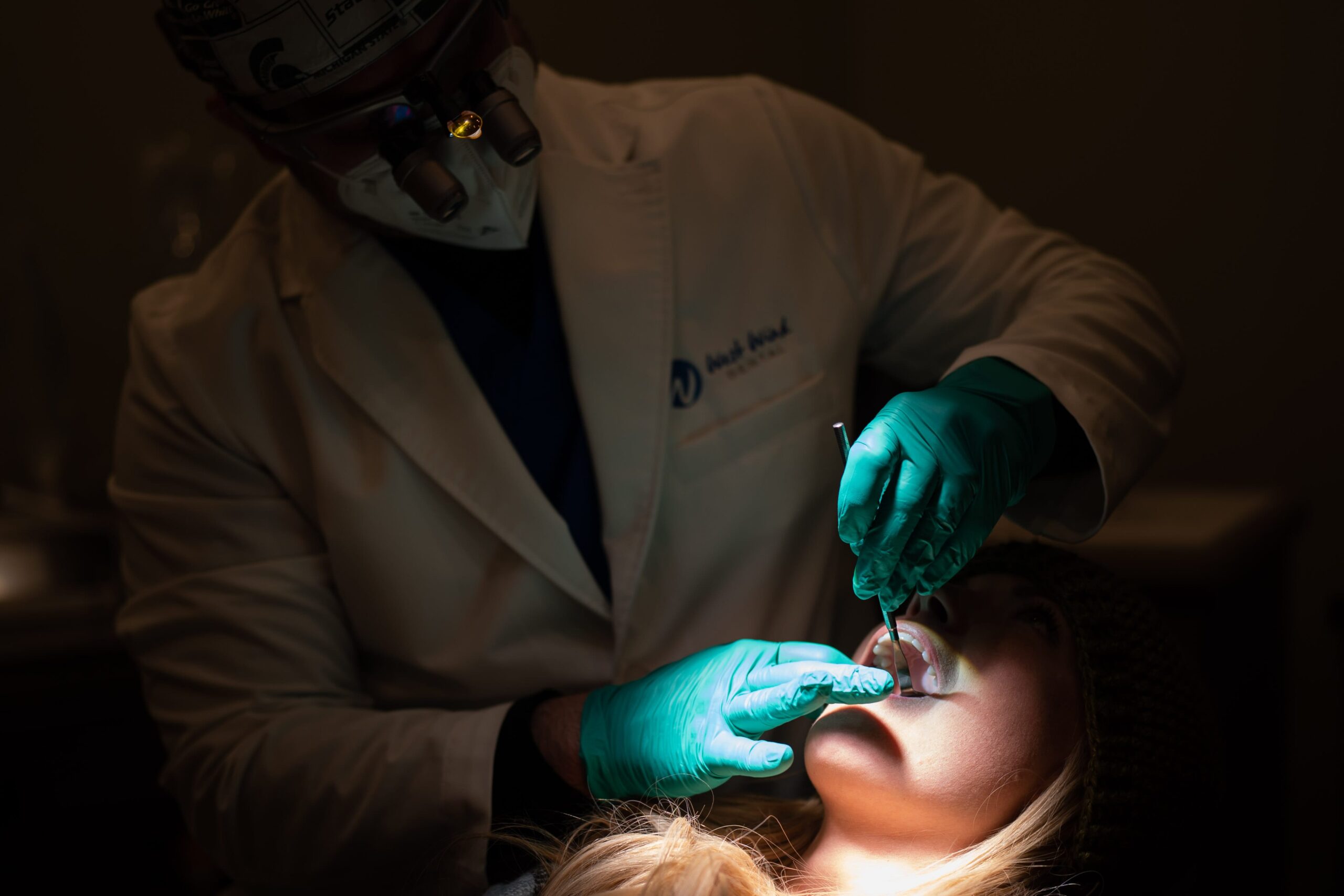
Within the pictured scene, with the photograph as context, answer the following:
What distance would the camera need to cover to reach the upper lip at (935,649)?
1004 millimetres

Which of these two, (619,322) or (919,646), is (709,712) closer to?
(919,646)

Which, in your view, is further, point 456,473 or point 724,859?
point 456,473

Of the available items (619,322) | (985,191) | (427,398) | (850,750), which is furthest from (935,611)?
(985,191)

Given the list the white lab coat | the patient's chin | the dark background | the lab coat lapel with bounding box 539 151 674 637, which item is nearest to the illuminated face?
the patient's chin

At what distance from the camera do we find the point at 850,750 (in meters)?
0.98

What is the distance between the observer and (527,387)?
1.25 m

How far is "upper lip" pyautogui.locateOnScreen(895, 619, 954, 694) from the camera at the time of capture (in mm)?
1004

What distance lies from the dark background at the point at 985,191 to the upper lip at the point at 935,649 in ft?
3.45

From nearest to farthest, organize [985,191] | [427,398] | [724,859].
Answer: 1. [724,859]
2. [427,398]
3. [985,191]

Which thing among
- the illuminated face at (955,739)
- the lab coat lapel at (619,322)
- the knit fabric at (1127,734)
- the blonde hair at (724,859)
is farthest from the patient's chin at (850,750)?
the lab coat lapel at (619,322)

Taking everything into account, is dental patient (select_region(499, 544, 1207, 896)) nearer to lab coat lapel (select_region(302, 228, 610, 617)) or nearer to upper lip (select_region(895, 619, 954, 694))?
upper lip (select_region(895, 619, 954, 694))

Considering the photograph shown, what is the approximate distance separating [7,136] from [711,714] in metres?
2.09

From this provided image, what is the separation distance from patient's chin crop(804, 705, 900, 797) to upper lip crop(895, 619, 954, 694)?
0.08 meters

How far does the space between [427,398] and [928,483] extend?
63cm
